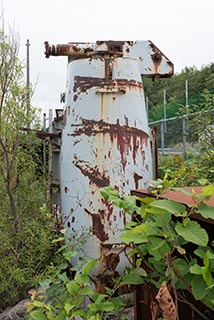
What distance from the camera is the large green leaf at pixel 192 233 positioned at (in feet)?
3.37

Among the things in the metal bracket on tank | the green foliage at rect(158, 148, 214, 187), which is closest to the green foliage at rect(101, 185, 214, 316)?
the green foliage at rect(158, 148, 214, 187)

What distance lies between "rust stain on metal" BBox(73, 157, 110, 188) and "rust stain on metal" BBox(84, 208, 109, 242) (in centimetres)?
19

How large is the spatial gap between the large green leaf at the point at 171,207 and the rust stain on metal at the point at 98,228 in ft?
5.86

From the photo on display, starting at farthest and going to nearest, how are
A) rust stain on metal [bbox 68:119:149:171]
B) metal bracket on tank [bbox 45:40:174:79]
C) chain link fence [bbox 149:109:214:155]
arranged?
chain link fence [bbox 149:109:214:155], metal bracket on tank [bbox 45:40:174:79], rust stain on metal [bbox 68:119:149:171]

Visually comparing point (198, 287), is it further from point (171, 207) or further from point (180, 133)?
point (180, 133)

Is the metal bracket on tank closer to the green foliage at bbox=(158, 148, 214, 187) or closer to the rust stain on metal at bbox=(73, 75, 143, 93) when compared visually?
the rust stain on metal at bbox=(73, 75, 143, 93)

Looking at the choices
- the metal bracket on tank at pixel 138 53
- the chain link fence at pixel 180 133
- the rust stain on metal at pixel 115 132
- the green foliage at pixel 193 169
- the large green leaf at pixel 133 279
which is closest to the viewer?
the large green leaf at pixel 133 279

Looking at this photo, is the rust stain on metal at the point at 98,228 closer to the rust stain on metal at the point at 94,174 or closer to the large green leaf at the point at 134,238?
the rust stain on metal at the point at 94,174

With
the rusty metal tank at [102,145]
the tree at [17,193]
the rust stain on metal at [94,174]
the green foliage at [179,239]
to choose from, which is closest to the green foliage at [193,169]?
the rusty metal tank at [102,145]

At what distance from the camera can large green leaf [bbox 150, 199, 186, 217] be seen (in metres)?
1.05

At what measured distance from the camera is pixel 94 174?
287 centimetres

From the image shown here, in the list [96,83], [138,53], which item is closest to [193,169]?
[96,83]

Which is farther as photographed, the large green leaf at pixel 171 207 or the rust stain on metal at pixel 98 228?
the rust stain on metal at pixel 98 228

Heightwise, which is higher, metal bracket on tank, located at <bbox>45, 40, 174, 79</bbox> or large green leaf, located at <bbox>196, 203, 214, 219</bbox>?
metal bracket on tank, located at <bbox>45, 40, 174, 79</bbox>
